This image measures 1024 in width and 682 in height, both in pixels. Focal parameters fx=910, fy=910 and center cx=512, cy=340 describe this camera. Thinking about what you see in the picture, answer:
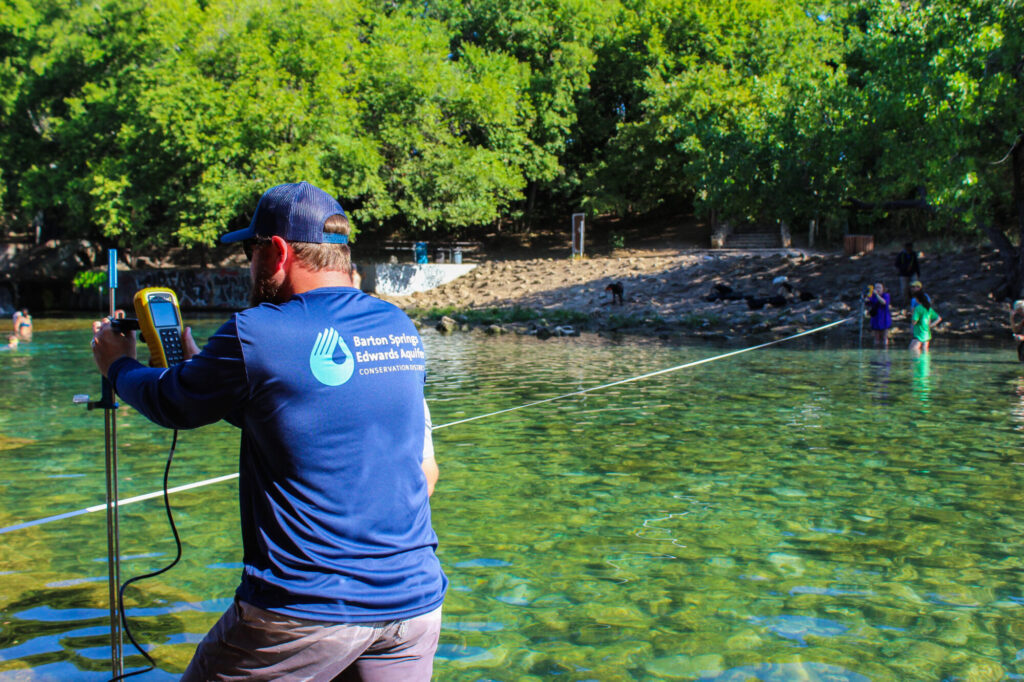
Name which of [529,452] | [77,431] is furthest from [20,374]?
[529,452]

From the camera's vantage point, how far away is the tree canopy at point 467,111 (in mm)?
25906

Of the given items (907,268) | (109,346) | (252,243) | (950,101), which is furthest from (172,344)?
(907,268)

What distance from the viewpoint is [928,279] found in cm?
2930

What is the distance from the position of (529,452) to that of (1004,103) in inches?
673

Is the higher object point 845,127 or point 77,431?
point 845,127

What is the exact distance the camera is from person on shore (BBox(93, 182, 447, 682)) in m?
2.30

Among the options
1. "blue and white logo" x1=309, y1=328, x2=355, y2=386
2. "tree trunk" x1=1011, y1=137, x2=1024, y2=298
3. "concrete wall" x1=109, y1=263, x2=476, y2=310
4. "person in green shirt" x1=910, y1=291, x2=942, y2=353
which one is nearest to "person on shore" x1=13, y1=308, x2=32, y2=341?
"concrete wall" x1=109, y1=263, x2=476, y2=310

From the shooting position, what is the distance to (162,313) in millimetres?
2975

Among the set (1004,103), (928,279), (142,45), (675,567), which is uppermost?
(142,45)

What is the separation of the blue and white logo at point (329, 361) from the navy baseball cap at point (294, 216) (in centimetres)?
32

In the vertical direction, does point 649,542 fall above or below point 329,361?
below

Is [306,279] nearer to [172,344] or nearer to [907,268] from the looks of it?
[172,344]

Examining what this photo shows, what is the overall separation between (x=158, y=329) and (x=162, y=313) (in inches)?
3.3

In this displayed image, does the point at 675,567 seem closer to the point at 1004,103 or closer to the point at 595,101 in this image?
the point at 1004,103
